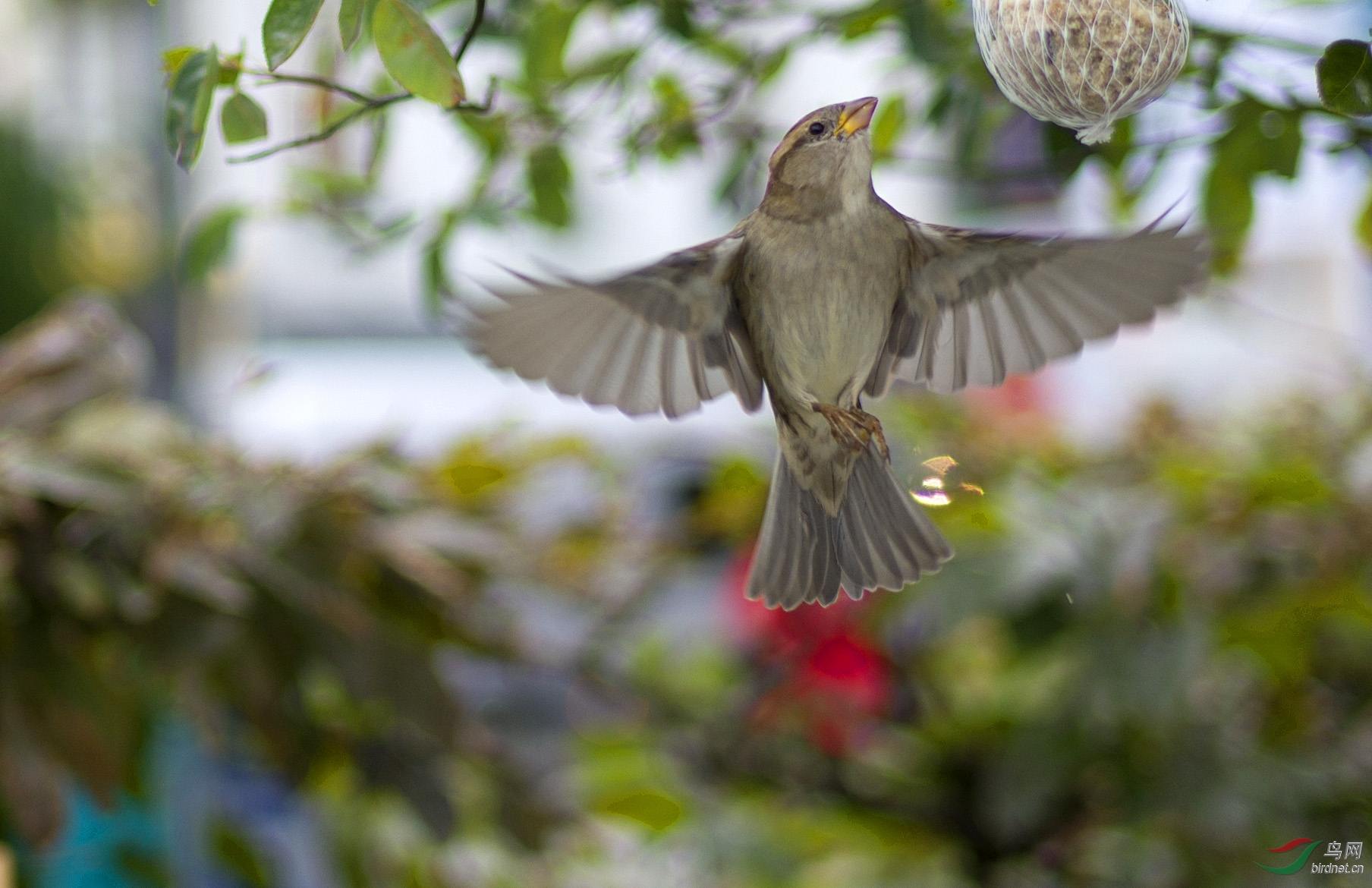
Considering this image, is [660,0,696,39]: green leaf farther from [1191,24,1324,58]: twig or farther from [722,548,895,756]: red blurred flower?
[722,548,895,756]: red blurred flower

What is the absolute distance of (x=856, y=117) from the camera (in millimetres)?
428

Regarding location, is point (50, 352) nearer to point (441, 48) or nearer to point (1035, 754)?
point (441, 48)

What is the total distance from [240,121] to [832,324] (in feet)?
0.84

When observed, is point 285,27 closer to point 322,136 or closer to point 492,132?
point 322,136

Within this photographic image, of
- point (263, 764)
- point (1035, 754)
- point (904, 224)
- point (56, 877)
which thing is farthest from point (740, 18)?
point (56, 877)

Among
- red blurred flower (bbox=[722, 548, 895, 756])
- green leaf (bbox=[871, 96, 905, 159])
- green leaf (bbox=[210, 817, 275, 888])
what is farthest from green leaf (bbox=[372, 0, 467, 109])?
green leaf (bbox=[210, 817, 275, 888])

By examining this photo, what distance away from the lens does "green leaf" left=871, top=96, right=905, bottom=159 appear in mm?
819

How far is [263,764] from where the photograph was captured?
43.5 inches

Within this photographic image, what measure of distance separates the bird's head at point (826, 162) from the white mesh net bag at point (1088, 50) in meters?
0.05

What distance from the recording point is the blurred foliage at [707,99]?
44 cm

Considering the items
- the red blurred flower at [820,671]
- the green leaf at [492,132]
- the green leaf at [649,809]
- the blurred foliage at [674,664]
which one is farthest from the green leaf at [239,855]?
the green leaf at [492,132]

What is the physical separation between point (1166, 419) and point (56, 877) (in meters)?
1.32

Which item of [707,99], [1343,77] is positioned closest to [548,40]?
[707,99]

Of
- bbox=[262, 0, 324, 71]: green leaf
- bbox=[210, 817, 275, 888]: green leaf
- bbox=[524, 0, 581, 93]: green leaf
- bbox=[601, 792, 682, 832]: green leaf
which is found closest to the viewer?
bbox=[262, 0, 324, 71]: green leaf
